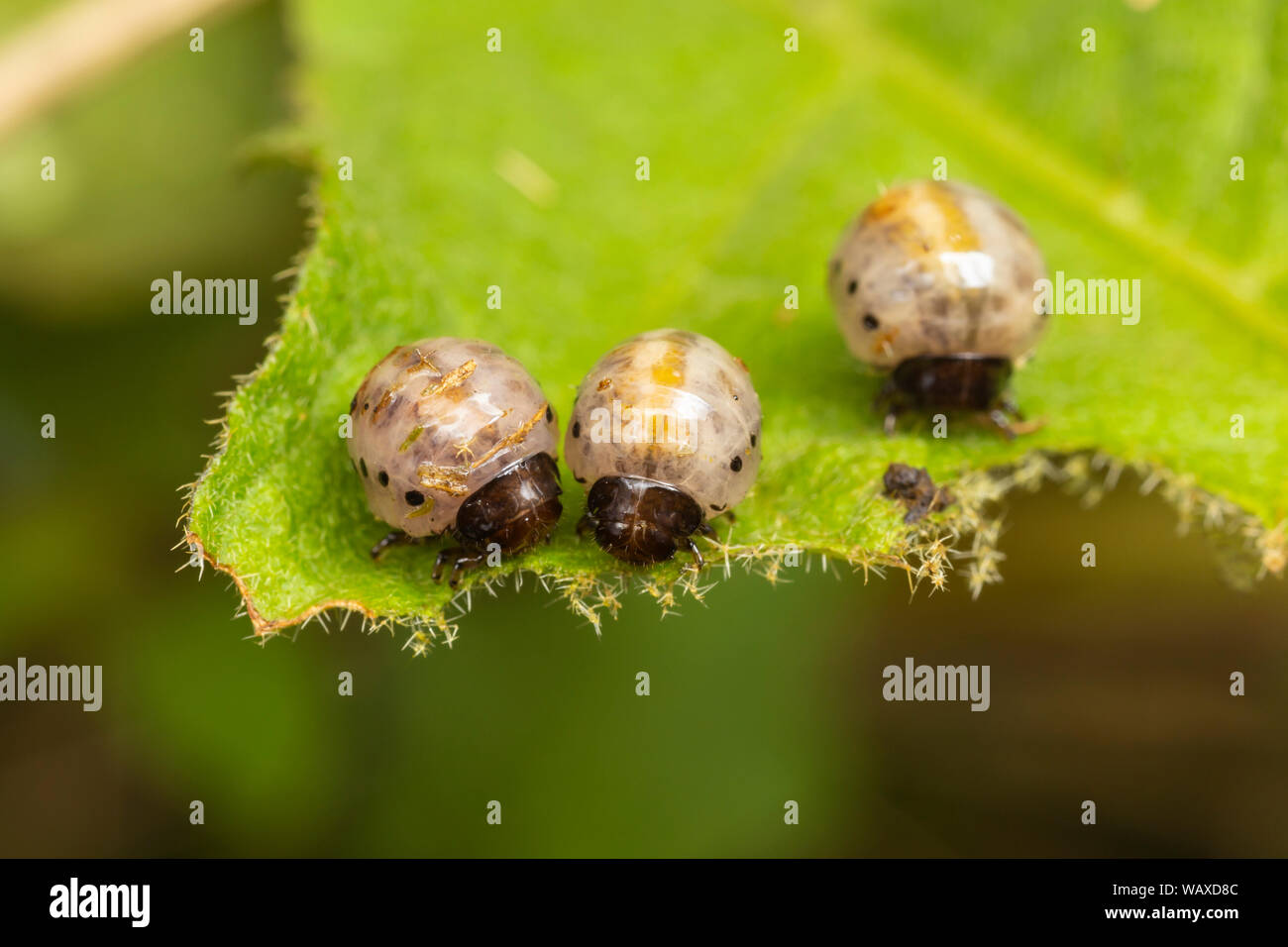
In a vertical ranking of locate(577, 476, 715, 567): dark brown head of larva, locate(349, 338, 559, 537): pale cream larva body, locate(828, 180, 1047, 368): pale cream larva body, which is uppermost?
locate(828, 180, 1047, 368): pale cream larva body

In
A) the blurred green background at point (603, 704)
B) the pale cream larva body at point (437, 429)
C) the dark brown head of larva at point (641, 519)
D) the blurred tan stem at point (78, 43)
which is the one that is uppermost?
the blurred tan stem at point (78, 43)

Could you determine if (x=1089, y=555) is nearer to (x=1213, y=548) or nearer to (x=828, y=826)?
(x=1213, y=548)

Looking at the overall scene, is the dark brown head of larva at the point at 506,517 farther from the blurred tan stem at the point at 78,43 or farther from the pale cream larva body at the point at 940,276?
the blurred tan stem at the point at 78,43

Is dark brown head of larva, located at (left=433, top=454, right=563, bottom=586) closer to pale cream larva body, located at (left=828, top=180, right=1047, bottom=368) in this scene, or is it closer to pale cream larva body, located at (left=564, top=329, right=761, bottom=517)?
pale cream larva body, located at (left=564, top=329, right=761, bottom=517)

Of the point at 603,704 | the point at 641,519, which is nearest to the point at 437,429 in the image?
the point at 641,519

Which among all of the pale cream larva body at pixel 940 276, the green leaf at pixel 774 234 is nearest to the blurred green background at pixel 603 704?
the green leaf at pixel 774 234

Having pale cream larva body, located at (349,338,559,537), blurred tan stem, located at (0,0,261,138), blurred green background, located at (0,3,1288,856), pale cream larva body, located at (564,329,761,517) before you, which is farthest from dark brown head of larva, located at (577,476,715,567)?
blurred tan stem, located at (0,0,261,138)

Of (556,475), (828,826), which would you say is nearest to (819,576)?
(828,826)
